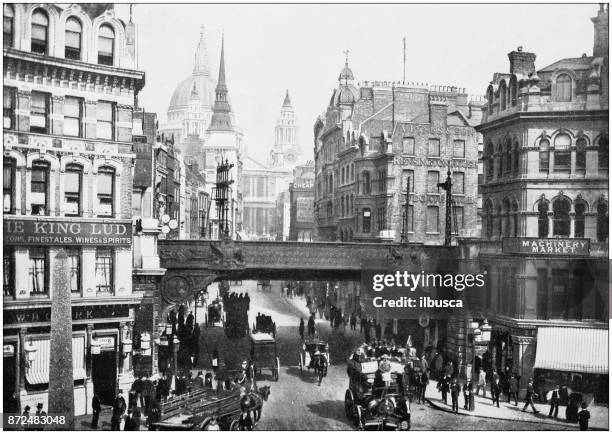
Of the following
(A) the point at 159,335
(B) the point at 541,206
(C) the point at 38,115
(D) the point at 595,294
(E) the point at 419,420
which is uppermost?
(C) the point at 38,115

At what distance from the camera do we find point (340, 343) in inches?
1256

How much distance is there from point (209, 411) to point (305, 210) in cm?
4389

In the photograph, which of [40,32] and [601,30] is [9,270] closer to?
[40,32]

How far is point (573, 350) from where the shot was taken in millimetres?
24281

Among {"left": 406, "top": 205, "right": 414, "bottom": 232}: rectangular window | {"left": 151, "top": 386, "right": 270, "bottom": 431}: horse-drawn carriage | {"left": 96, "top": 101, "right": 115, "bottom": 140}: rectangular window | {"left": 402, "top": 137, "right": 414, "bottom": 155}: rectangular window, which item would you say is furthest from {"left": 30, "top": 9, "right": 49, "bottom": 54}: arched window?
{"left": 402, "top": 137, "right": 414, "bottom": 155}: rectangular window

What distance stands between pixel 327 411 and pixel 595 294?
1104 centimetres

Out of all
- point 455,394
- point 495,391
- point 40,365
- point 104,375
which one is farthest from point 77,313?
point 495,391

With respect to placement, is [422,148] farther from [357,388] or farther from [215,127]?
[357,388]

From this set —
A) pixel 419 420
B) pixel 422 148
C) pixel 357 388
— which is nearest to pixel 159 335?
pixel 357 388

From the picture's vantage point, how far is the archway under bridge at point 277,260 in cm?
2655

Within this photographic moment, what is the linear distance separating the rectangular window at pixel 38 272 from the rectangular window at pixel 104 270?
1926 millimetres

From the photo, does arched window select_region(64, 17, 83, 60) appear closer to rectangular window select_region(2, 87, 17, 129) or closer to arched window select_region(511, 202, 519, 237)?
rectangular window select_region(2, 87, 17, 129)

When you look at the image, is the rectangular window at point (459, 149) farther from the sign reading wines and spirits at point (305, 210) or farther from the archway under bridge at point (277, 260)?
the sign reading wines and spirits at point (305, 210)

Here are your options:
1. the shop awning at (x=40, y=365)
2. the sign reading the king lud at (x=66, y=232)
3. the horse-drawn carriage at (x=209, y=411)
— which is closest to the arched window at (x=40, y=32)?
the sign reading the king lud at (x=66, y=232)
